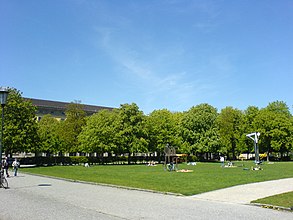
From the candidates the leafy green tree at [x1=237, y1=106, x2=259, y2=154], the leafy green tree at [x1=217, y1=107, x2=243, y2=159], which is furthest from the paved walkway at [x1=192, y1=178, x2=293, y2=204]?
the leafy green tree at [x1=217, y1=107, x2=243, y2=159]

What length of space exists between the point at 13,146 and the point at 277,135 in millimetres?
53060

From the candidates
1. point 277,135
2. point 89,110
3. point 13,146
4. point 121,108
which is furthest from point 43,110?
point 277,135

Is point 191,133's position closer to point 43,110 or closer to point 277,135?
point 277,135

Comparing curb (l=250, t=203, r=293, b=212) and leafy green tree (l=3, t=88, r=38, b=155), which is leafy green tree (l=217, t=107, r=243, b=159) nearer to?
leafy green tree (l=3, t=88, r=38, b=155)

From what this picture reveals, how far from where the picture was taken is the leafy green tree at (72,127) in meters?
66.3

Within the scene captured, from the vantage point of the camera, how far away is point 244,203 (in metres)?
13.6

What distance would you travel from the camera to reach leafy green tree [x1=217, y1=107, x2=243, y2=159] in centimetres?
7988

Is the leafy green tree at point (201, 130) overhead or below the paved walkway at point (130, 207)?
overhead

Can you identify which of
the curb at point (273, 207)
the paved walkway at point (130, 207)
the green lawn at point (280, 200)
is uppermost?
the green lawn at point (280, 200)

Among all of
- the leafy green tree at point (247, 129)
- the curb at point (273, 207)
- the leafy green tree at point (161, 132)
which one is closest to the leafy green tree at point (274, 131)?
the leafy green tree at point (247, 129)

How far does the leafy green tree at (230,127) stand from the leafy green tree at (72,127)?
105 feet

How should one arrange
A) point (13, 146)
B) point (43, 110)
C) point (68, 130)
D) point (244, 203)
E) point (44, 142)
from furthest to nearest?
point (43, 110), point (68, 130), point (44, 142), point (13, 146), point (244, 203)

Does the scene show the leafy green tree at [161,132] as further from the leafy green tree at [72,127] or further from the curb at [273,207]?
the curb at [273,207]

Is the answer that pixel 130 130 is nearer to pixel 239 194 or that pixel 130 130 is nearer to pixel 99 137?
pixel 99 137
